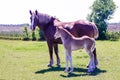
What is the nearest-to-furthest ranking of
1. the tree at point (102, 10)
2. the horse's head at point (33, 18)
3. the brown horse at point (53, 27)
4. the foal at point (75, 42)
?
the foal at point (75, 42) → the brown horse at point (53, 27) → the horse's head at point (33, 18) → the tree at point (102, 10)

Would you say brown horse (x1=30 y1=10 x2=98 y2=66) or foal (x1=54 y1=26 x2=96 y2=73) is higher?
brown horse (x1=30 y1=10 x2=98 y2=66)

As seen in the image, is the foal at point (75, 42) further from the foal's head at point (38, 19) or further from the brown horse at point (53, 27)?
the foal's head at point (38, 19)

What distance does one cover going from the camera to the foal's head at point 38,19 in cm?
1389

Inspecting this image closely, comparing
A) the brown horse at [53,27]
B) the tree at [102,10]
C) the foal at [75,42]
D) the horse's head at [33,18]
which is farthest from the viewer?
the tree at [102,10]

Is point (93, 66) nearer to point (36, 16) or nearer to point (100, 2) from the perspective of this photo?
point (36, 16)

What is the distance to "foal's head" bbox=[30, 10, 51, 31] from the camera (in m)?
13.9

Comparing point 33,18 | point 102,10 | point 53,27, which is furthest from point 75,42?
point 102,10

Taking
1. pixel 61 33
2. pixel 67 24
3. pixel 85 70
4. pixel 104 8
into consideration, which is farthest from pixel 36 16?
pixel 104 8

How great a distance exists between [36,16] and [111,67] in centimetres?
410

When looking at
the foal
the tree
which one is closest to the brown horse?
the foal

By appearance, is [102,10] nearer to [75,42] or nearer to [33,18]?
[33,18]

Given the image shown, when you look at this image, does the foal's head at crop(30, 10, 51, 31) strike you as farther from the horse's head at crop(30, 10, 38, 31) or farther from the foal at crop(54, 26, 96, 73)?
the foal at crop(54, 26, 96, 73)

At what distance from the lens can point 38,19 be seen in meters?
14.2

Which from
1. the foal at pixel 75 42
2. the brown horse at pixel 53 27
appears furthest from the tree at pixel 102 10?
the foal at pixel 75 42
